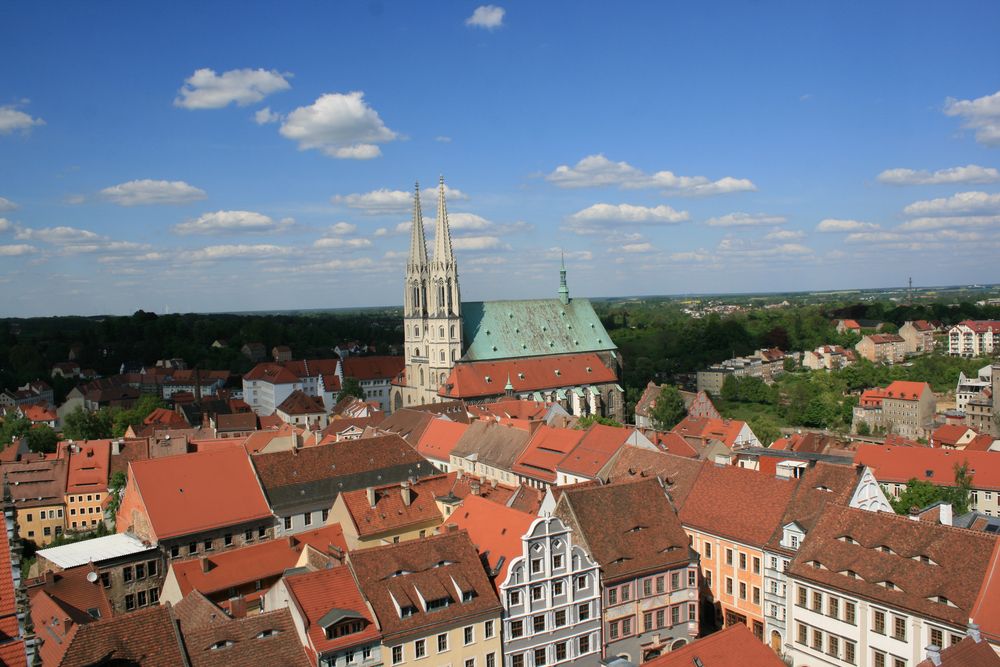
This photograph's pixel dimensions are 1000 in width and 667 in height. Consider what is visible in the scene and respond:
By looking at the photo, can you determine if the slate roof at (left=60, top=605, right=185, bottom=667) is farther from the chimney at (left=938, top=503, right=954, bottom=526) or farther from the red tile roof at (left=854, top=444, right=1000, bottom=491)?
the red tile roof at (left=854, top=444, right=1000, bottom=491)

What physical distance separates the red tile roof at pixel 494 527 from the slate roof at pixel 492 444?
2014 cm

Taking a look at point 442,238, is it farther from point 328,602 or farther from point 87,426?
point 328,602

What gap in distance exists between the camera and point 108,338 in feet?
614

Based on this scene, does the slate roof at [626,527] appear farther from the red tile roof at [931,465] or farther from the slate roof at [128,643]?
the red tile roof at [931,465]

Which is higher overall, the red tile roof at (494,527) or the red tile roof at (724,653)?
the red tile roof at (494,527)

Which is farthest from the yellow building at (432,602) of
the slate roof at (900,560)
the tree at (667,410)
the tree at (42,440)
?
the tree at (667,410)

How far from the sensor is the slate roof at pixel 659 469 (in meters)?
43.7

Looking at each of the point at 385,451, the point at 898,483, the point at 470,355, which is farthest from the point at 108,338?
the point at 898,483

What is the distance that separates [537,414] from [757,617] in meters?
43.7

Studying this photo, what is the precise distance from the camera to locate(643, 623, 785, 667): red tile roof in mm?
25858

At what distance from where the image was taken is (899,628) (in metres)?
31.0

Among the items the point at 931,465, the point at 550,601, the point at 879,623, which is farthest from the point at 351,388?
the point at 879,623

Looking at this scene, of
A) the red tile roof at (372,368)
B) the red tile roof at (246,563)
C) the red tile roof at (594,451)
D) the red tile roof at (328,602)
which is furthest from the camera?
the red tile roof at (372,368)

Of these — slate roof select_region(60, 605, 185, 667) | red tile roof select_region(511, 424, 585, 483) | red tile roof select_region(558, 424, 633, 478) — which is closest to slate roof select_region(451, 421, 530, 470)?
red tile roof select_region(511, 424, 585, 483)
